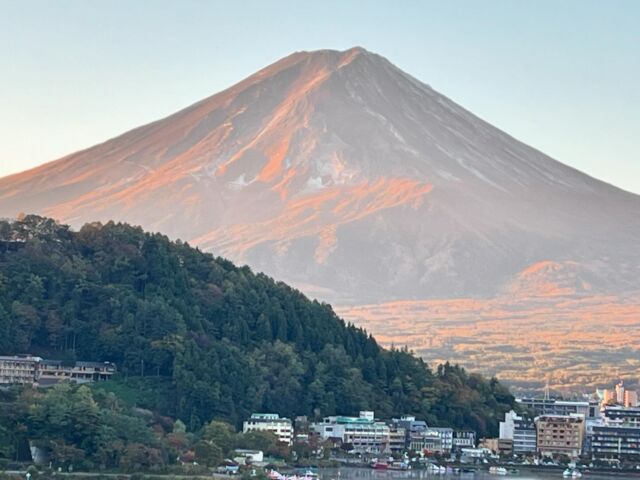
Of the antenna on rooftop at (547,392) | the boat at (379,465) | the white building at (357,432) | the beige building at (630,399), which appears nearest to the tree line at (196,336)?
the white building at (357,432)

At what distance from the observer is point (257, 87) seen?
132 meters

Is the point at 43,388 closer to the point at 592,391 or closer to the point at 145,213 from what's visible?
the point at 592,391

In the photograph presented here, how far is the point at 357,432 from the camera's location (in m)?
59.2

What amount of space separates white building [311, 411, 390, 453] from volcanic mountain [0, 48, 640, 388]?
48391 mm

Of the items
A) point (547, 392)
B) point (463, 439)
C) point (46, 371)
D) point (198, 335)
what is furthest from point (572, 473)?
point (547, 392)

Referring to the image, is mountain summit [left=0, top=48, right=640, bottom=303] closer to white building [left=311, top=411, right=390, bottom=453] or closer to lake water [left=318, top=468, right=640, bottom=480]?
white building [left=311, top=411, right=390, bottom=453]

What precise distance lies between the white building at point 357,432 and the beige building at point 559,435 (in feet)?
21.9

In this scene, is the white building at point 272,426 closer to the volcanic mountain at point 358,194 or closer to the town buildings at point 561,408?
the town buildings at point 561,408

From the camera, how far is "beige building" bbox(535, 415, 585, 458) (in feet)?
212

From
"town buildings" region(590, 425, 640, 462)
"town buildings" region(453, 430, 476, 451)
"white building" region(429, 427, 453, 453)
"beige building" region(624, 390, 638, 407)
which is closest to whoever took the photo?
"white building" region(429, 427, 453, 453)

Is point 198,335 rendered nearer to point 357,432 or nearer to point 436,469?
point 357,432

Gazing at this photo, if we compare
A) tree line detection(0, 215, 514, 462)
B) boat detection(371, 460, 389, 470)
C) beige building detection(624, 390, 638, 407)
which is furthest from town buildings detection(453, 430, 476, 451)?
beige building detection(624, 390, 638, 407)

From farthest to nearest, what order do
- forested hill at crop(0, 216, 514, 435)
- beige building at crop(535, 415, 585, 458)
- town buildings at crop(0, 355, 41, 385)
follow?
beige building at crop(535, 415, 585, 458)
forested hill at crop(0, 216, 514, 435)
town buildings at crop(0, 355, 41, 385)

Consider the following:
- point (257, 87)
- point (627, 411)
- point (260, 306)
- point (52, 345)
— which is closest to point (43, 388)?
point (52, 345)
